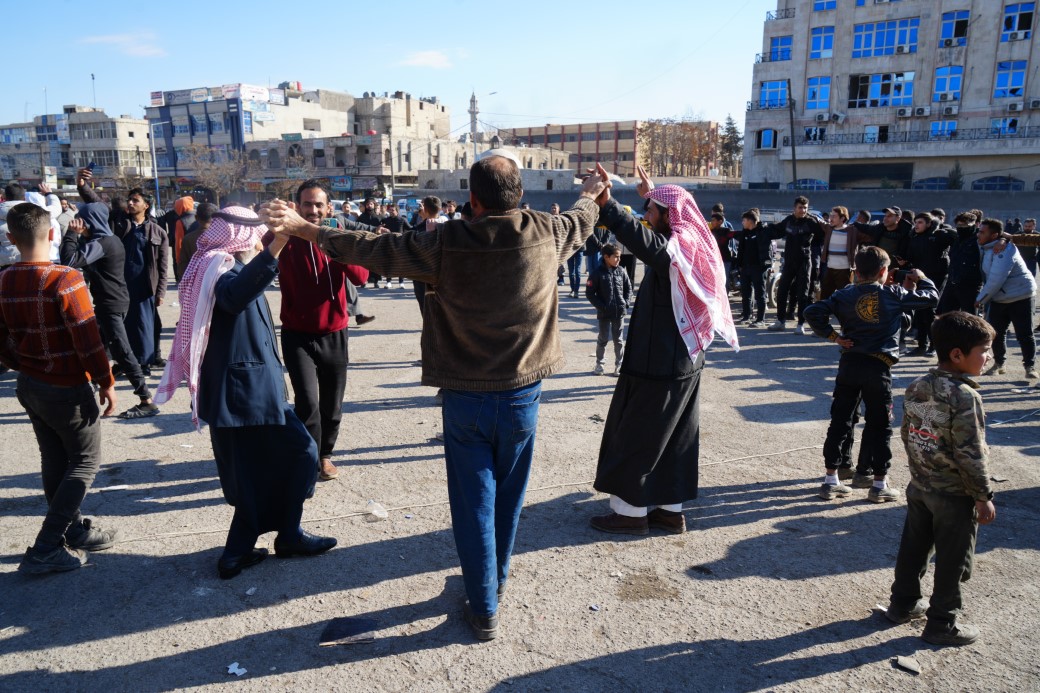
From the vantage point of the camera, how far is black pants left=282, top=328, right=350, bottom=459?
14.3ft

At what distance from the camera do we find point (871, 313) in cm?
431

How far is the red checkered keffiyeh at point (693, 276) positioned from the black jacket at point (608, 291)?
3.82 m

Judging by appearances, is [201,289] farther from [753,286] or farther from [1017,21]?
[1017,21]

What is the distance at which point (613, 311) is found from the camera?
304 inches

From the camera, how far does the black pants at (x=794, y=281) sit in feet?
33.9

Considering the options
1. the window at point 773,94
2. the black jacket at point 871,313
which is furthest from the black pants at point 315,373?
the window at point 773,94

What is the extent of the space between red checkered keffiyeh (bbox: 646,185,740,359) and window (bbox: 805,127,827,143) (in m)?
45.4

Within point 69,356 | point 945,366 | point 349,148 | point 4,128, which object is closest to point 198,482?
point 69,356

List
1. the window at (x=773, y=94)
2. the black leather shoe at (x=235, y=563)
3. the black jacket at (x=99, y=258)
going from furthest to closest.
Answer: the window at (x=773, y=94)
the black jacket at (x=99, y=258)
the black leather shoe at (x=235, y=563)

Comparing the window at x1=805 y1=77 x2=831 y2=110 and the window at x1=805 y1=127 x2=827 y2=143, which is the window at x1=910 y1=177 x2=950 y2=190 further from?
the window at x1=805 y1=77 x2=831 y2=110

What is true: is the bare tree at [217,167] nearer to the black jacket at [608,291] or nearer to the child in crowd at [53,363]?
the black jacket at [608,291]

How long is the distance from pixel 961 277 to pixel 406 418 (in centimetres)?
675

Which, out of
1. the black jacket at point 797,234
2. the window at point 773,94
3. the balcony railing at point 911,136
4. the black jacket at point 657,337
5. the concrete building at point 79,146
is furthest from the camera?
the concrete building at point 79,146

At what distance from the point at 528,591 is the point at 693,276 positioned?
1875mm
